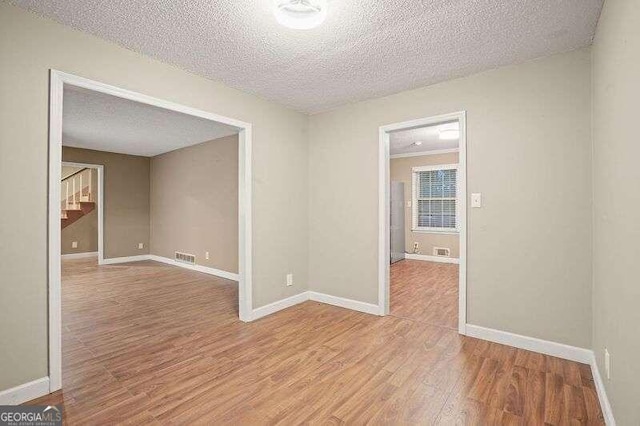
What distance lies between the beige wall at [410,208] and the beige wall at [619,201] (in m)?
4.74

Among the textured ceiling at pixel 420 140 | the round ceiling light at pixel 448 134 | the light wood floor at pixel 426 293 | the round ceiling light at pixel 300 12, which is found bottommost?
the light wood floor at pixel 426 293

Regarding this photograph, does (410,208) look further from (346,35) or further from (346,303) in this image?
(346,35)

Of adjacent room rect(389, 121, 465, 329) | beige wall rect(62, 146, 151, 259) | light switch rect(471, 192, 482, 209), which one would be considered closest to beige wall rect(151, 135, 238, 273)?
beige wall rect(62, 146, 151, 259)

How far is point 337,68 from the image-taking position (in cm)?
271

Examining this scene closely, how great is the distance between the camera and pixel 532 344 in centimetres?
250

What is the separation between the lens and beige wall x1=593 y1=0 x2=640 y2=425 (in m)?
1.25

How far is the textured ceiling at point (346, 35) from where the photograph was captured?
1.88 meters

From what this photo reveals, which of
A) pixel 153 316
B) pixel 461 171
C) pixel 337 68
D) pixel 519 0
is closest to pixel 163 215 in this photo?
pixel 153 316

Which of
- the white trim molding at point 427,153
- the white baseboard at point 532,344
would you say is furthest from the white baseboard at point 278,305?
the white trim molding at point 427,153

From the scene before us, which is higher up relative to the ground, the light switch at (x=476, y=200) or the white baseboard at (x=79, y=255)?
the light switch at (x=476, y=200)

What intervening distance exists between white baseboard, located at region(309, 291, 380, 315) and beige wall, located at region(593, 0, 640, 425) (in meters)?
1.93

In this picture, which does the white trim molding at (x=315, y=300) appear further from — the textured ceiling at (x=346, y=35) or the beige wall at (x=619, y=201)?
the textured ceiling at (x=346, y=35)

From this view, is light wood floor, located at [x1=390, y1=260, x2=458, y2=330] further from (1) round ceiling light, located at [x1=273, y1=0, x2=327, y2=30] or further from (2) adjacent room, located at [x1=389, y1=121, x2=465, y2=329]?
(1) round ceiling light, located at [x1=273, y1=0, x2=327, y2=30]

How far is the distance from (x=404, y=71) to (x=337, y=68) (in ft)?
2.03
